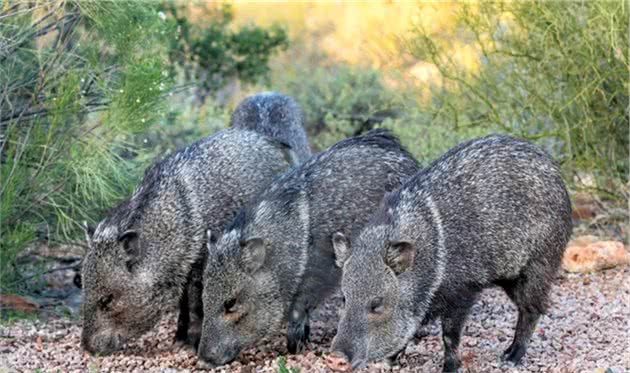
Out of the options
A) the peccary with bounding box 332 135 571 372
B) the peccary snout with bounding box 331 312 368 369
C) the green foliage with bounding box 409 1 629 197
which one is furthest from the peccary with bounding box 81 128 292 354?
the green foliage with bounding box 409 1 629 197

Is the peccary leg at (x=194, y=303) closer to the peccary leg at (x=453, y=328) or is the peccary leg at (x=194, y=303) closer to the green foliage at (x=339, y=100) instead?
the peccary leg at (x=453, y=328)

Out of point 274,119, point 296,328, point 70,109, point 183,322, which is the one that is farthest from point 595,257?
point 70,109

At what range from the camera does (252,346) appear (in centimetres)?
493

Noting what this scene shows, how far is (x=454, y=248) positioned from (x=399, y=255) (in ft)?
0.98

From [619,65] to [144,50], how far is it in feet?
9.59

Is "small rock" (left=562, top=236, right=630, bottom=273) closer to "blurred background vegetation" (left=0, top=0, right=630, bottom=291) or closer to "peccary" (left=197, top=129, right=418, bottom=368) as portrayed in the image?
"blurred background vegetation" (left=0, top=0, right=630, bottom=291)

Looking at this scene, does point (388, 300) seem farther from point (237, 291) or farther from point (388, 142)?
point (388, 142)

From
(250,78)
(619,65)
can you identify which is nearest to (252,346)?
(619,65)

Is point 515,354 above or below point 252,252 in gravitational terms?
below

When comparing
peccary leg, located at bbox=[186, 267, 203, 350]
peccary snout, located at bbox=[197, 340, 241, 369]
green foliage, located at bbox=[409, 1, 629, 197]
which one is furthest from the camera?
green foliage, located at bbox=[409, 1, 629, 197]

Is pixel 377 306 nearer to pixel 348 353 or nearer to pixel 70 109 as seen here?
pixel 348 353

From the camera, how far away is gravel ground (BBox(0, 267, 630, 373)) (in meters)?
4.78

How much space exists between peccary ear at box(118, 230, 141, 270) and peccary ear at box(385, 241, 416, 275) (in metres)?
1.24

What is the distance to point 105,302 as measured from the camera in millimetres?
5008
